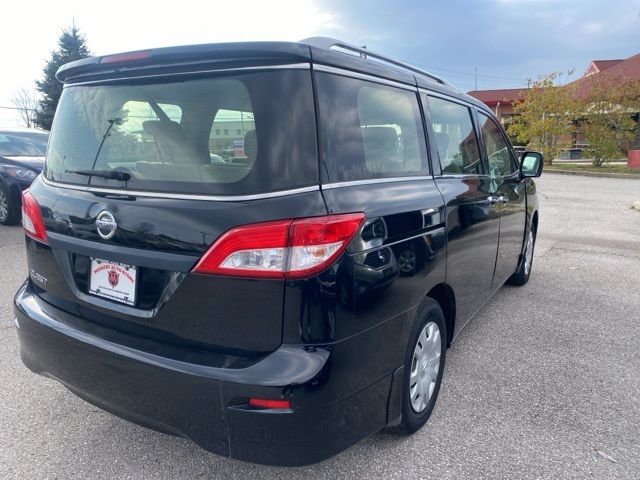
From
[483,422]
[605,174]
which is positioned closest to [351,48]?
[483,422]

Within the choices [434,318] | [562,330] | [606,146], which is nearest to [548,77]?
[606,146]

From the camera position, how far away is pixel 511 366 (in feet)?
11.5

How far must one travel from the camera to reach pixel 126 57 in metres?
2.16

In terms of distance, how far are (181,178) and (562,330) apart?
3.55 meters

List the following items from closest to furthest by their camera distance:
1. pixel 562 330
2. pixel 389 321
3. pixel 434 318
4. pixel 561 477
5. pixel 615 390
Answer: pixel 389 321
pixel 561 477
pixel 434 318
pixel 615 390
pixel 562 330

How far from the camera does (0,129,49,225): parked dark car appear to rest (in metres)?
7.92

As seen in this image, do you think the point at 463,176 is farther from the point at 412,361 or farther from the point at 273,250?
the point at 273,250

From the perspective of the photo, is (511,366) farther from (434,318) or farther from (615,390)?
(434,318)

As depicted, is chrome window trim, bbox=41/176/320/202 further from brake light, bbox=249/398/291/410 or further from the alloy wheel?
the alloy wheel

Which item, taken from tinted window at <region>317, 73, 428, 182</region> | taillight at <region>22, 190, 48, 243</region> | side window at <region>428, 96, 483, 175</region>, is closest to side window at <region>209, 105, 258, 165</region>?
tinted window at <region>317, 73, 428, 182</region>

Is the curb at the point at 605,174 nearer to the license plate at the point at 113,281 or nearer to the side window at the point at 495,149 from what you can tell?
the side window at the point at 495,149

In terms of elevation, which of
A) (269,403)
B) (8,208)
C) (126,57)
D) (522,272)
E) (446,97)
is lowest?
(522,272)

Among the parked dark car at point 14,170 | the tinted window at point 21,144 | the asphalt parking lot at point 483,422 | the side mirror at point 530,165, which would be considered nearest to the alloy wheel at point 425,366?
the asphalt parking lot at point 483,422

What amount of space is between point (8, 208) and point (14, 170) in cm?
63
